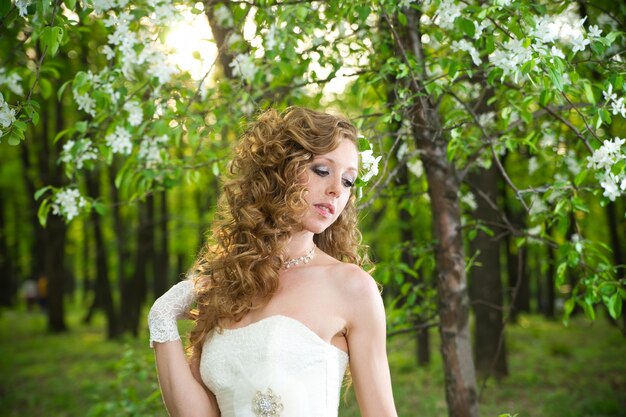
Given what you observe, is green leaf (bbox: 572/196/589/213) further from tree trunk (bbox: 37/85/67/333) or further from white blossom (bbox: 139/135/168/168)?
tree trunk (bbox: 37/85/67/333)

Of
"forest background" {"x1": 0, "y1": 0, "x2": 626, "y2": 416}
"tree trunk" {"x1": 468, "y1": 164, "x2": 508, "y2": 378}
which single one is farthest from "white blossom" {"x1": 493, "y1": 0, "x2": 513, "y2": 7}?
"tree trunk" {"x1": 468, "y1": 164, "x2": 508, "y2": 378}

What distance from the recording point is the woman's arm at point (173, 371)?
9.43 ft

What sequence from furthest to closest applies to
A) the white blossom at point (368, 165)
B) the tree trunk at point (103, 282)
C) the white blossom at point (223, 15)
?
the tree trunk at point (103, 282) < the white blossom at point (223, 15) < the white blossom at point (368, 165)

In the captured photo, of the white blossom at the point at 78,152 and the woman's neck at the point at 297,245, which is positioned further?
the white blossom at the point at 78,152

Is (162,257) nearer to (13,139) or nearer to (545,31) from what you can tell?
(13,139)

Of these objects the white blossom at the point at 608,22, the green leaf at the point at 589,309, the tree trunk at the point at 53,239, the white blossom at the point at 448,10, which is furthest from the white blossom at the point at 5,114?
the tree trunk at the point at 53,239

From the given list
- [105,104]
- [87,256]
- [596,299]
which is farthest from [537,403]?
[87,256]

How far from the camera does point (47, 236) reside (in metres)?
17.7

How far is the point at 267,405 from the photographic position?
2691 mm

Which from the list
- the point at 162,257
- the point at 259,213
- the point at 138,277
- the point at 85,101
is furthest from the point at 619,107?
the point at 138,277

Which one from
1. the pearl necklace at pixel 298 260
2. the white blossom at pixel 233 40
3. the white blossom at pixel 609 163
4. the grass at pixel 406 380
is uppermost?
the white blossom at pixel 233 40

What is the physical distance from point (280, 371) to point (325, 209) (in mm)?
679

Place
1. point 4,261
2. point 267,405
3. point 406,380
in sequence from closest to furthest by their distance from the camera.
A: point 267,405, point 406,380, point 4,261

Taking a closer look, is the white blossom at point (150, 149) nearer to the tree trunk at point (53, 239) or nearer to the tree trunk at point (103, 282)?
the tree trunk at point (53, 239)
